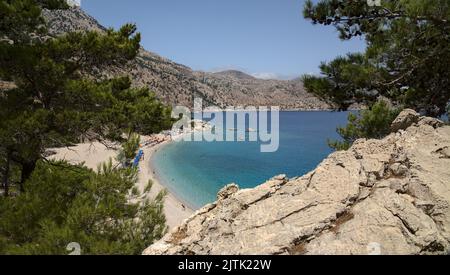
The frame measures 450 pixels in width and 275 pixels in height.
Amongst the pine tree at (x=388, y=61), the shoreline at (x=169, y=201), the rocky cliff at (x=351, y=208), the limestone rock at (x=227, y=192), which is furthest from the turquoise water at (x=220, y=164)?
the rocky cliff at (x=351, y=208)

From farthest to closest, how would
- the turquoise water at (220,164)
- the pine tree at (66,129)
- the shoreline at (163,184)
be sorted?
the turquoise water at (220,164) < the shoreline at (163,184) < the pine tree at (66,129)

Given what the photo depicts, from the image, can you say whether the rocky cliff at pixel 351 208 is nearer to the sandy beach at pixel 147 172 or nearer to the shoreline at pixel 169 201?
the sandy beach at pixel 147 172

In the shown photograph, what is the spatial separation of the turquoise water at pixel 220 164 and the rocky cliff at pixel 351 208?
2756cm

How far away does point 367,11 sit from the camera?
7.42 meters

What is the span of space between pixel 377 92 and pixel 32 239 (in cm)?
808

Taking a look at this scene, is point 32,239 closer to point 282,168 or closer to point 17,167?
point 17,167

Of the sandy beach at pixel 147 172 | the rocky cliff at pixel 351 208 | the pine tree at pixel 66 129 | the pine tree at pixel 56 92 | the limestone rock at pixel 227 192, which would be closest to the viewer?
the rocky cliff at pixel 351 208

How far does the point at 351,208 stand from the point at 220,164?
5257cm

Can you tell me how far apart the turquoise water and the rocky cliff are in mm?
27563

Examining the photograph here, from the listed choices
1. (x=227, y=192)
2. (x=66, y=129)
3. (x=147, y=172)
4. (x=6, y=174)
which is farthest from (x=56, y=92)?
(x=147, y=172)

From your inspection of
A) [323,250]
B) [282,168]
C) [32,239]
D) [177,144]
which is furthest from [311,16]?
[177,144]

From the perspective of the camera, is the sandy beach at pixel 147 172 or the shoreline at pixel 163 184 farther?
the shoreline at pixel 163 184

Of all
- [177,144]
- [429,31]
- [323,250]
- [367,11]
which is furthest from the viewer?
[177,144]

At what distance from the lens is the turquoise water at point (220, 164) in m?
40.8
